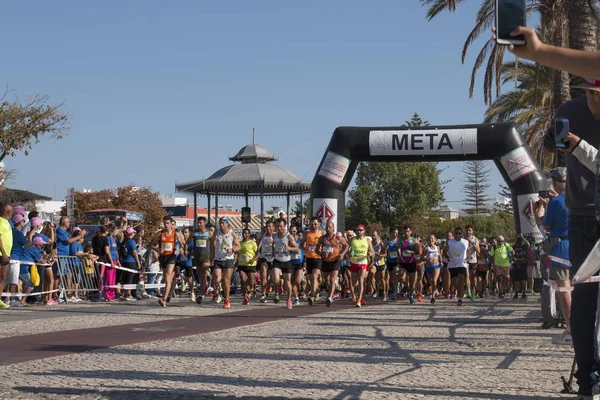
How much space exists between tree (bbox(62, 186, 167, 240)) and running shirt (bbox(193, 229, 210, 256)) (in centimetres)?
4555

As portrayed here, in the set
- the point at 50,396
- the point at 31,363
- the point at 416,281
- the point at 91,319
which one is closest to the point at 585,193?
the point at 50,396

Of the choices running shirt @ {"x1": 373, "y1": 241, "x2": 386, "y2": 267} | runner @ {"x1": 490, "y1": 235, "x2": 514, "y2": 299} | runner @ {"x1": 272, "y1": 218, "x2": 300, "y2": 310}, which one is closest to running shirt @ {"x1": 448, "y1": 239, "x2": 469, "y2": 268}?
running shirt @ {"x1": 373, "y1": 241, "x2": 386, "y2": 267}

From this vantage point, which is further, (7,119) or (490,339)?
(7,119)

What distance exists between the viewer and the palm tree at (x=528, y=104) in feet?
97.9

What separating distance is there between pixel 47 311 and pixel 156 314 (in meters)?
2.00

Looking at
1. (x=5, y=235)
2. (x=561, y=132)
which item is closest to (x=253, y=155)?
(x=5, y=235)

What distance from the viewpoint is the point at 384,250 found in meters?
22.6

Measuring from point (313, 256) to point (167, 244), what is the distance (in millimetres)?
3210

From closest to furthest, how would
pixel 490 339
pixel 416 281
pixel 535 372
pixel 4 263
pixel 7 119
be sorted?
pixel 535 372 → pixel 490 339 → pixel 4 263 → pixel 416 281 → pixel 7 119

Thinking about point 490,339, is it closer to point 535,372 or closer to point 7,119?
point 535,372

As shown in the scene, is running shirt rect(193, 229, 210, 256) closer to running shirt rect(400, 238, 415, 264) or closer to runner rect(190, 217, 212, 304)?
runner rect(190, 217, 212, 304)

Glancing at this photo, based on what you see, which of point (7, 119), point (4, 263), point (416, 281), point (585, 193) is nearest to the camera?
point (585, 193)

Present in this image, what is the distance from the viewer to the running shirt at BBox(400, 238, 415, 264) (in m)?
20.6

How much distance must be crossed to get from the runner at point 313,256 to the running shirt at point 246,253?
3.87 ft
